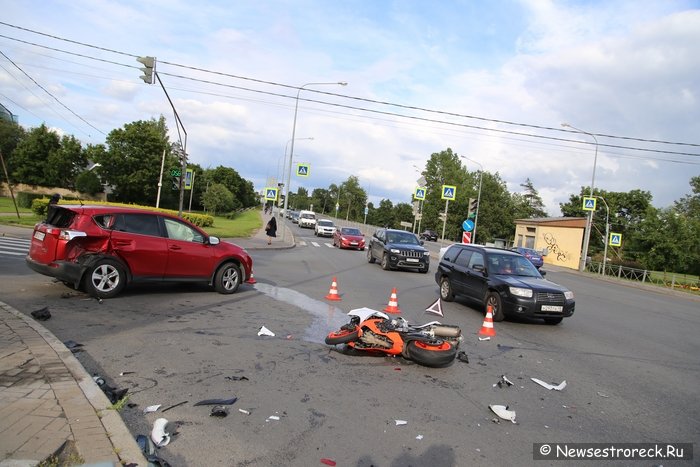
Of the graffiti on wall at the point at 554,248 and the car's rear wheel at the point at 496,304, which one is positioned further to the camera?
the graffiti on wall at the point at 554,248

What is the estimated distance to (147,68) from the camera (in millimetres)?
16859

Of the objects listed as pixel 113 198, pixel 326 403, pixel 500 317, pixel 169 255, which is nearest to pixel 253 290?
pixel 169 255

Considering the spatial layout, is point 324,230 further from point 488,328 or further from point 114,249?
point 488,328

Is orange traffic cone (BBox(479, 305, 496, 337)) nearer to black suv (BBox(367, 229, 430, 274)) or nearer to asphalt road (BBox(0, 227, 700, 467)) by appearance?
asphalt road (BBox(0, 227, 700, 467))

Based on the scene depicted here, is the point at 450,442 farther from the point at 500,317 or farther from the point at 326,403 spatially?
the point at 500,317

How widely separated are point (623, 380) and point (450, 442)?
11.9 ft

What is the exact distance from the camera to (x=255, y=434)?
3.76 metres

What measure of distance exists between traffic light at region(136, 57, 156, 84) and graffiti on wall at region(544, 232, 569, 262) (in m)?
39.9

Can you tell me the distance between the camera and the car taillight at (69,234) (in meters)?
7.72

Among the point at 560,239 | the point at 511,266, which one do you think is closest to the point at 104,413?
the point at 511,266

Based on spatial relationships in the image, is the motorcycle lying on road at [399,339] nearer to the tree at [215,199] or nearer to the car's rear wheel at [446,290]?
the car's rear wheel at [446,290]

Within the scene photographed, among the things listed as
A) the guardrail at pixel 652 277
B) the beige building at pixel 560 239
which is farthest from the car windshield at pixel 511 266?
the beige building at pixel 560 239

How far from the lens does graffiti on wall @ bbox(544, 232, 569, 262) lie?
44.8 metres

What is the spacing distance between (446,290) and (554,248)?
37920 millimetres
